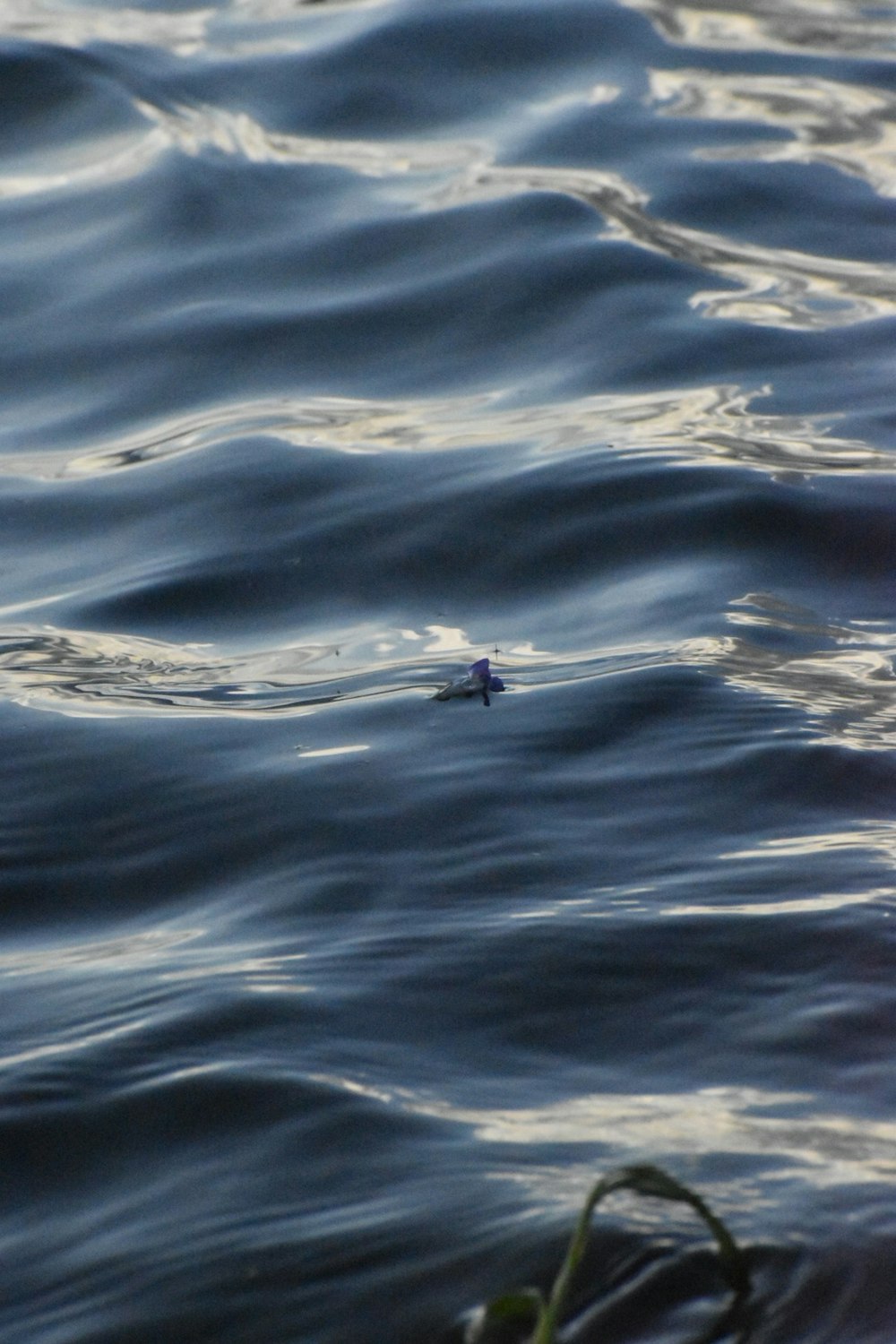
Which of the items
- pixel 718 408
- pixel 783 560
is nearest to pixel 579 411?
pixel 718 408

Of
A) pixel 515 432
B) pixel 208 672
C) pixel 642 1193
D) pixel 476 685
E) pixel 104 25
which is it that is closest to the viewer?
pixel 642 1193

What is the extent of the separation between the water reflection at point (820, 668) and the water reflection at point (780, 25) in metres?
3.10

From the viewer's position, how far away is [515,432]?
3039 millimetres

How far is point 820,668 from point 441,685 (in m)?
0.45

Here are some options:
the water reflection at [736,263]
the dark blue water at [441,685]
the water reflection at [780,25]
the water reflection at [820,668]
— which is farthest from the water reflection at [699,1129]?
the water reflection at [780,25]

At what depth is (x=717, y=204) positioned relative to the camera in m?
4.08

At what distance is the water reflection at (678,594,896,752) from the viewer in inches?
79.5

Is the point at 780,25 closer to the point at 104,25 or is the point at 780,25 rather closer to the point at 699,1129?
the point at 104,25

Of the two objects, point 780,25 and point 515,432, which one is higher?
point 780,25

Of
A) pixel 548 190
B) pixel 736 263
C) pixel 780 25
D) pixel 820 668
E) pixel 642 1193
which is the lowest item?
pixel 642 1193

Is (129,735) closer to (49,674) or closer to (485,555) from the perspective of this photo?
(49,674)

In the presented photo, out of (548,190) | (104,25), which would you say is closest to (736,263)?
(548,190)

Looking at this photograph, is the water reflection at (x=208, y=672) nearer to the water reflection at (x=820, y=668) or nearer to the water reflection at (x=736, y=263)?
the water reflection at (x=820, y=668)

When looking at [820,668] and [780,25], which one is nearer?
[820,668]
